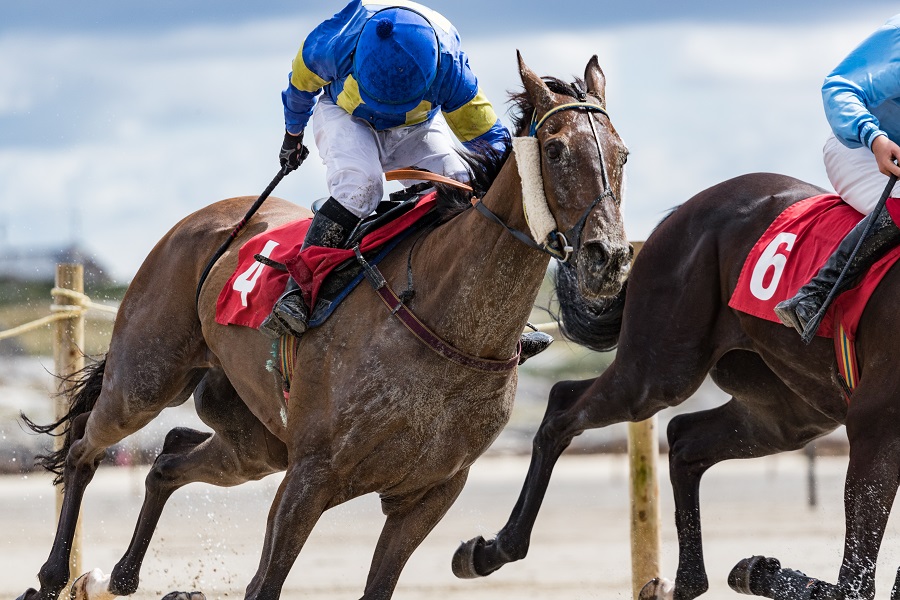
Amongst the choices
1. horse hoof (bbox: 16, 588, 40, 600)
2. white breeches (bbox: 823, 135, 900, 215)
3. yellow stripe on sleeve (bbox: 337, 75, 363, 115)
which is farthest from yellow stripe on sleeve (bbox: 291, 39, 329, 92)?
horse hoof (bbox: 16, 588, 40, 600)

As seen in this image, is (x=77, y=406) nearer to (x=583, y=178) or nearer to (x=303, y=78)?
(x=303, y=78)

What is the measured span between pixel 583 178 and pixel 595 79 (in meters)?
0.52

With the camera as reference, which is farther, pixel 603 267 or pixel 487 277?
pixel 487 277

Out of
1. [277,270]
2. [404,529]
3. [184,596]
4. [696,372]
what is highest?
[277,270]

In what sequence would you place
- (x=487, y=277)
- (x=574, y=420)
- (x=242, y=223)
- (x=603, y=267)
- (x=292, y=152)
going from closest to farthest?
(x=603, y=267) → (x=487, y=277) → (x=292, y=152) → (x=242, y=223) → (x=574, y=420)

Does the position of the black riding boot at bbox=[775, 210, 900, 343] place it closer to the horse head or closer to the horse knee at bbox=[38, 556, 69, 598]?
the horse head

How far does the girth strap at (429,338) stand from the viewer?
4199mm

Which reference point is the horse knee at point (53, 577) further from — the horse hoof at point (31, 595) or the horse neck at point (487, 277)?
the horse neck at point (487, 277)

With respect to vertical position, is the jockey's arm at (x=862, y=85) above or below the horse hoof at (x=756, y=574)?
above

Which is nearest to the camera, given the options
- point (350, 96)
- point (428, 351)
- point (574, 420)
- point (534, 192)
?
point (534, 192)

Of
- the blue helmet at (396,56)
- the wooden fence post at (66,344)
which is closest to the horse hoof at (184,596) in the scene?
the wooden fence post at (66,344)

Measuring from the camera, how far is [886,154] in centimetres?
418

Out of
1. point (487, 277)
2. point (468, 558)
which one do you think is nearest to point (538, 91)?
point (487, 277)

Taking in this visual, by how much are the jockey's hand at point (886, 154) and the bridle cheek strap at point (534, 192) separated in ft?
4.09
